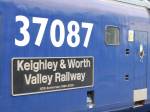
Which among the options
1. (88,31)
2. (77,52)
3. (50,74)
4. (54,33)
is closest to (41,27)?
(54,33)

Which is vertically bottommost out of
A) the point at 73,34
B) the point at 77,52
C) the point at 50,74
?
the point at 50,74

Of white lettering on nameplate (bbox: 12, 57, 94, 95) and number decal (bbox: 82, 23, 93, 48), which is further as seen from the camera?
number decal (bbox: 82, 23, 93, 48)

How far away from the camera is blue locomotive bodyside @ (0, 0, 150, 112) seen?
600 cm

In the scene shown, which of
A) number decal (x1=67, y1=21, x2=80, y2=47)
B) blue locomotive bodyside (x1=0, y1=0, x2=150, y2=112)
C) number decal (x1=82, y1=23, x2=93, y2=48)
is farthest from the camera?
number decal (x1=82, y1=23, x2=93, y2=48)

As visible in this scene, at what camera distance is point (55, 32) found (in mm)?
6688

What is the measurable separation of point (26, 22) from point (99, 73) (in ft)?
6.27

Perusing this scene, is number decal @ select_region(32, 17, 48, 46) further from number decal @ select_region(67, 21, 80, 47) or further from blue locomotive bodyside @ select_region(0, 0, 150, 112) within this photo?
number decal @ select_region(67, 21, 80, 47)

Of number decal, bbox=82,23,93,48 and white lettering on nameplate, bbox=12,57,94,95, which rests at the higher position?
number decal, bbox=82,23,93,48

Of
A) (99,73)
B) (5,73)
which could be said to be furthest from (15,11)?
(99,73)

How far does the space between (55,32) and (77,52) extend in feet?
2.03

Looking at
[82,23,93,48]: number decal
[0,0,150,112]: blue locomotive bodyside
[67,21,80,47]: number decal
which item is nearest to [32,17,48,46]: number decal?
[0,0,150,112]: blue locomotive bodyside

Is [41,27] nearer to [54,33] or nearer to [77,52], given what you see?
[54,33]

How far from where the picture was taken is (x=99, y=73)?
768cm

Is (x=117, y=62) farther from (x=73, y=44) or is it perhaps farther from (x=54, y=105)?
(x=54, y=105)
